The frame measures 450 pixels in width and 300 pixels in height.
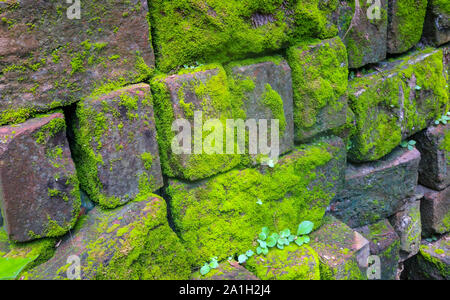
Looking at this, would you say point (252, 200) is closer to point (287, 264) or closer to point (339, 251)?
point (287, 264)

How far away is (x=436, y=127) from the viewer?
2916 millimetres

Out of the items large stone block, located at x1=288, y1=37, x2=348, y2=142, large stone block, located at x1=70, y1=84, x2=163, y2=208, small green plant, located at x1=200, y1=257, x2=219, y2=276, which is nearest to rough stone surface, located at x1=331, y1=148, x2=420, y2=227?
large stone block, located at x1=288, y1=37, x2=348, y2=142

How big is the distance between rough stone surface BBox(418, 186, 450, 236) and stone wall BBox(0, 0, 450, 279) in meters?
0.46

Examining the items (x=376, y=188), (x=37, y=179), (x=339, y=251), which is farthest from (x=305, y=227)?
(x=37, y=179)

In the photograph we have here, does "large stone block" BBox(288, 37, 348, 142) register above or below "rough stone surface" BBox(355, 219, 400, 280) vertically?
above

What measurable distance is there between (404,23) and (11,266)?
275 centimetres

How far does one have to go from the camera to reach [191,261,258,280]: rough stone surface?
176 cm

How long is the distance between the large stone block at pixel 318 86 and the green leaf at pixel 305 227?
489mm

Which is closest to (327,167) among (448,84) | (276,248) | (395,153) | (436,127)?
(276,248)

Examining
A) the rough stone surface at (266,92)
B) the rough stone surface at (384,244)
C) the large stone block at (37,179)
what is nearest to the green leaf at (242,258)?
the rough stone surface at (266,92)

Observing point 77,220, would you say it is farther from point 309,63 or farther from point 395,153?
point 395,153

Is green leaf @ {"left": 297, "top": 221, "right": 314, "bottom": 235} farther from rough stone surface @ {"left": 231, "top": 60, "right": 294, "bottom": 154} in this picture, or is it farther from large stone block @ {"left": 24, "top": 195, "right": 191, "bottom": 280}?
large stone block @ {"left": 24, "top": 195, "right": 191, "bottom": 280}

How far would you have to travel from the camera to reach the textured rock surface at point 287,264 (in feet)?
5.88

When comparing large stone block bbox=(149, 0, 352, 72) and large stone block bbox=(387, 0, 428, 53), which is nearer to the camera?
large stone block bbox=(149, 0, 352, 72)
